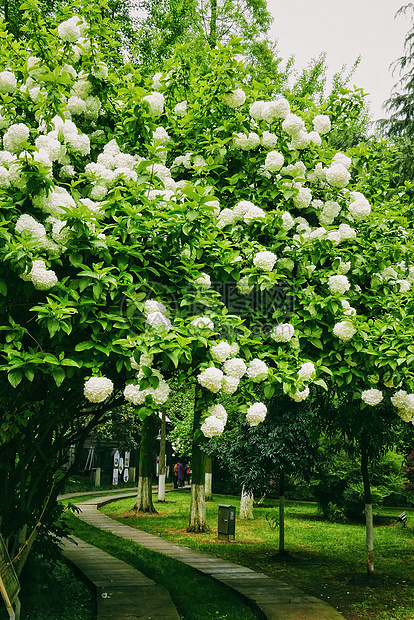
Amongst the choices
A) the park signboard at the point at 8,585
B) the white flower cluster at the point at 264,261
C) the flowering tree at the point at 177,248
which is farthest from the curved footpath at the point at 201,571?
the white flower cluster at the point at 264,261

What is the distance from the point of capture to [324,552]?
41.2 feet

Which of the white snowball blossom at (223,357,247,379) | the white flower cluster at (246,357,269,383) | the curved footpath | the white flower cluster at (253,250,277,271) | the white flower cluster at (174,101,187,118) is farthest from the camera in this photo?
the curved footpath

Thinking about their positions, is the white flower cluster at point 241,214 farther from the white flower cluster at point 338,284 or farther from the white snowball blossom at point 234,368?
the white snowball blossom at point 234,368

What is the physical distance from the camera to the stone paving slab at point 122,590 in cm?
655

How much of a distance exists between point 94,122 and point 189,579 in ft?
22.2

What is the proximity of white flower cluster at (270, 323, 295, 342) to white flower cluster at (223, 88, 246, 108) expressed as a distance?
2146 mm

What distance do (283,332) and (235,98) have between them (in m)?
2.25

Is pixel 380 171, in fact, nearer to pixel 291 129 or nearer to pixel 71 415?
pixel 291 129

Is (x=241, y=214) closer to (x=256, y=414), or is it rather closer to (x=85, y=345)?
(x=256, y=414)

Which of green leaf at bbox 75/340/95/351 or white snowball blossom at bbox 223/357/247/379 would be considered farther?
white snowball blossom at bbox 223/357/247/379

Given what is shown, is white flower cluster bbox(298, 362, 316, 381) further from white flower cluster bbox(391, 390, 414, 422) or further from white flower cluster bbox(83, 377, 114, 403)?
white flower cluster bbox(83, 377, 114, 403)

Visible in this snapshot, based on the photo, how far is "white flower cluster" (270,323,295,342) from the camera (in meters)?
4.64

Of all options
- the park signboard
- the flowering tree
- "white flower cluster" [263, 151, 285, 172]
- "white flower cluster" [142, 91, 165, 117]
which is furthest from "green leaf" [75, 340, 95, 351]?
"white flower cluster" [142, 91, 165, 117]

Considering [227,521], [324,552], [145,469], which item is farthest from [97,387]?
[145,469]
